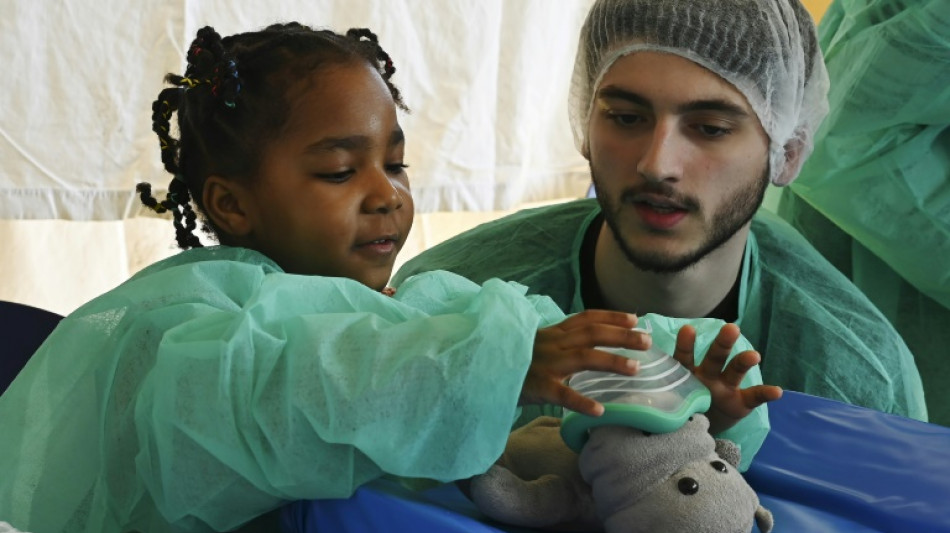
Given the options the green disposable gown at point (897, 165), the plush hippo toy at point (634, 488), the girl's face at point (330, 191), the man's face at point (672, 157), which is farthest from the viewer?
the green disposable gown at point (897, 165)

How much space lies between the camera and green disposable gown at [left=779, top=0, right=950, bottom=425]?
1.57 metres

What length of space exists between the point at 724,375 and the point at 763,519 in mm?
108

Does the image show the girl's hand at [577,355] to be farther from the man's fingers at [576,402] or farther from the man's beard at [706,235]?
the man's beard at [706,235]

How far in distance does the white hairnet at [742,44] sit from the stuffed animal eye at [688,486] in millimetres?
698

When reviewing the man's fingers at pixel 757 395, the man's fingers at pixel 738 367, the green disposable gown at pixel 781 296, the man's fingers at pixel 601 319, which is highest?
the man's fingers at pixel 601 319

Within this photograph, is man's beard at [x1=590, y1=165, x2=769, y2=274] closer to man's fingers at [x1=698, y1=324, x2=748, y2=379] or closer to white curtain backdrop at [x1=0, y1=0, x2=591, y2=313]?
man's fingers at [x1=698, y1=324, x2=748, y2=379]

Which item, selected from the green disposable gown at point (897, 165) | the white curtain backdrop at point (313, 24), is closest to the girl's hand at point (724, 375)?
the green disposable gown at point (897, 165)

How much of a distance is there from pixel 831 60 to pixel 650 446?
1150 millimetres

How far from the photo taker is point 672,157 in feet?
4.09

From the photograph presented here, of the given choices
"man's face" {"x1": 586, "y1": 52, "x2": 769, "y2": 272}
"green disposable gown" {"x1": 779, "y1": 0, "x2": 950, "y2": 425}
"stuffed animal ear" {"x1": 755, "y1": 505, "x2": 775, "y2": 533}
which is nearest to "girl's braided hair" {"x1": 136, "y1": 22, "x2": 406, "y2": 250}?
"man's face" {"x1": 586, "y1": 52, "x2": 769, "y2": 272}

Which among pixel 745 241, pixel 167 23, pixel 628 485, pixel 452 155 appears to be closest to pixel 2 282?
pixel 167 23

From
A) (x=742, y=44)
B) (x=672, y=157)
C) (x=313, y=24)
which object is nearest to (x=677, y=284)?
(x=672, y=157)

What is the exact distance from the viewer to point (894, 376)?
1.33 m

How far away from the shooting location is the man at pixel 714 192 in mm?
1280
